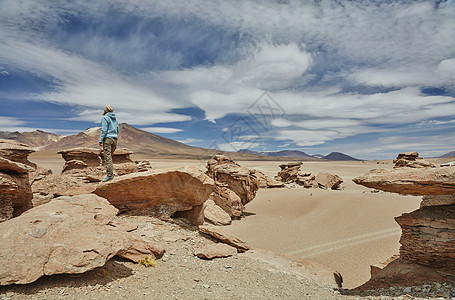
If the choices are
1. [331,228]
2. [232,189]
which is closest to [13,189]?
[232,189]

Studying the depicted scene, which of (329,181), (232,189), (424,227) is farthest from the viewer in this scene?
(329,181)

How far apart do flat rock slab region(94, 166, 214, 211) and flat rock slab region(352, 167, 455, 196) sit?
15.5 feet

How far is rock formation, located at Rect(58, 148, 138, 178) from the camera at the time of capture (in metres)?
10.8

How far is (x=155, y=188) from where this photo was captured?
7785mm

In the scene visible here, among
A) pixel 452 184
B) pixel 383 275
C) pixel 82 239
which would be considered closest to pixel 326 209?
pixel 383 275

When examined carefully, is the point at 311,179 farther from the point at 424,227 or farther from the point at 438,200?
A: the point at 424,227

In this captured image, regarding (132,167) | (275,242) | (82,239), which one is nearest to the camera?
(82,239)

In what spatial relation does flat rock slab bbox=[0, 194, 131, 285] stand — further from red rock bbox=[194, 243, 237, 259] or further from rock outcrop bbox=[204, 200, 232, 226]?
rock outcrop bbox=[204, 200, 232, 226]

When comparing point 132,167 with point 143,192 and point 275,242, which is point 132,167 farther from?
point 275,242

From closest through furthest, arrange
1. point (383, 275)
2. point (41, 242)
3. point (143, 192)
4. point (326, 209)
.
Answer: point (41, 242) < point (383, 275) < point (143, 192) < point (326, 209)

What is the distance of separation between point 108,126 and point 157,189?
2.52 metres

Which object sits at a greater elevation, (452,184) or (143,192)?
(452,184)

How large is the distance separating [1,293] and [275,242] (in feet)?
29.5

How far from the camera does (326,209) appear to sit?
A: 14.5m
